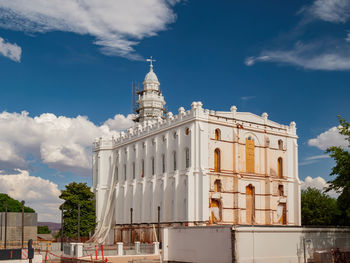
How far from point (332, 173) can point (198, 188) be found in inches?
897

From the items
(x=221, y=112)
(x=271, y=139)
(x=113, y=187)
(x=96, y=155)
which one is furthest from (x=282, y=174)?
(x=96, y=155)

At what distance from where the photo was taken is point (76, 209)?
71.1 metres

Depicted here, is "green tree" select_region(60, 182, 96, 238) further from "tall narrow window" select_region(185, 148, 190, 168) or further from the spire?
"tall narrow window" select_region(185, 148, 190, 168)

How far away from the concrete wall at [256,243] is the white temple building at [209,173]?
18.2 metres

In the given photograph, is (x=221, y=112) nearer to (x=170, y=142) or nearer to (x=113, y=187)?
(x=170, y=142)

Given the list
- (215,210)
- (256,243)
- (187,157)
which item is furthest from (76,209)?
(256,243)

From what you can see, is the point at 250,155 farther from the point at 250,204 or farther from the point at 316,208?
the point at 316,208

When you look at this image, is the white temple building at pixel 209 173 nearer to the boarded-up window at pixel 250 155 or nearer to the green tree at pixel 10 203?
the boarded-up window at pixel 250 155

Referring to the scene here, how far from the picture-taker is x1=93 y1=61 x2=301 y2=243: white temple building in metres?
56.8

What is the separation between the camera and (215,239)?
34562mm

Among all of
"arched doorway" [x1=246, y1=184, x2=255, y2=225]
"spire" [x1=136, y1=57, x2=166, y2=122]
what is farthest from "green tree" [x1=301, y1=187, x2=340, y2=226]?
"spire" [x1=136, y1=57, x2=166, y2=122]

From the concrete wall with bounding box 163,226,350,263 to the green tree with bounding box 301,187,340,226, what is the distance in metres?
29.9

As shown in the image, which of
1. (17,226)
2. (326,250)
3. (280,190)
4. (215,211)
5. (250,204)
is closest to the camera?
(326,250)

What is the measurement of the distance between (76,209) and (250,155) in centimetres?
2654
